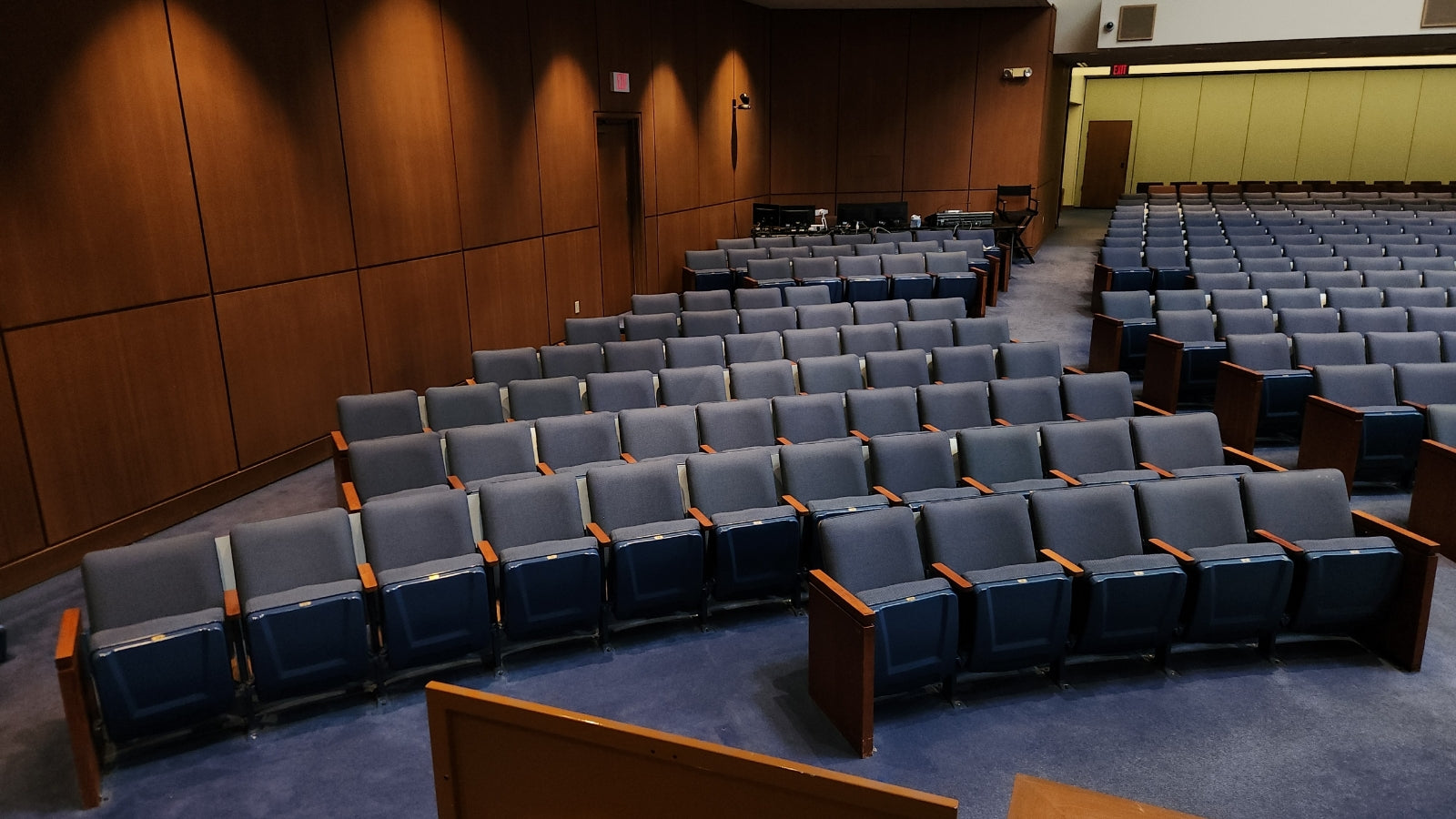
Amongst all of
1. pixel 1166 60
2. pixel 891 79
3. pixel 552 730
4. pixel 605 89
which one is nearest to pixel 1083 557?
pixel 552 730

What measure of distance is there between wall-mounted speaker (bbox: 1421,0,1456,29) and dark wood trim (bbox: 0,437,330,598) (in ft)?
45.1

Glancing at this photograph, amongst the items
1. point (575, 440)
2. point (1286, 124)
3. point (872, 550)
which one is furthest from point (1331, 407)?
point (1286, 124)

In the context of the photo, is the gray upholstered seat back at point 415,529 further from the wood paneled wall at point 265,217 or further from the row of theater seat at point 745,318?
the row of theater seat at point 745,318

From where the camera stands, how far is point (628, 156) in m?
10.7

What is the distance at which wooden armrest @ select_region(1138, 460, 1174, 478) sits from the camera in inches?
188

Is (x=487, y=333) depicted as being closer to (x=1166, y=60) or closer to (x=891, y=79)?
(x=891, y=79)

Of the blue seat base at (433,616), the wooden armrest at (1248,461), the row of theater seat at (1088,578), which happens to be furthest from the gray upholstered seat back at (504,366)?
the wooden armrest at (1248,461)

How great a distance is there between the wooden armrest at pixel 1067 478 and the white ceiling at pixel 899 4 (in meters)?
9.80

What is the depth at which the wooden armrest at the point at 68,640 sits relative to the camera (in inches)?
125

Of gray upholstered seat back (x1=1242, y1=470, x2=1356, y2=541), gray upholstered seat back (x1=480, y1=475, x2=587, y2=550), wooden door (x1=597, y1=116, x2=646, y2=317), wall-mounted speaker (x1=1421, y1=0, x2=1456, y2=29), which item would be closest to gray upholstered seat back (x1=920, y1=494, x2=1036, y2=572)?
gray upholstered seat back (x1=1242, y1=470, x2=1356, y2=541)

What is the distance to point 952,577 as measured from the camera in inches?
151

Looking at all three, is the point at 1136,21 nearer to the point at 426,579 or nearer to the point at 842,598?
the point at 842,598

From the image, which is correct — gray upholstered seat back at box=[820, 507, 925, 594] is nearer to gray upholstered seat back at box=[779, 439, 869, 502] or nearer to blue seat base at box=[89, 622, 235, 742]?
gray upholstered seat back at box=[779, 439, 869, 502]

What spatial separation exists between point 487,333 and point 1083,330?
571 centimetres
